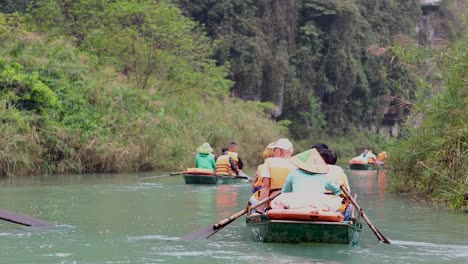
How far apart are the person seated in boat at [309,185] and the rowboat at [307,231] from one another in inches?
9.3

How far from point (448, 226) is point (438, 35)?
4881cm

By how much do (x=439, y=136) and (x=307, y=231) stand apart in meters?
7.18

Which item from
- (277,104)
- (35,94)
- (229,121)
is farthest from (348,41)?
(35,94)

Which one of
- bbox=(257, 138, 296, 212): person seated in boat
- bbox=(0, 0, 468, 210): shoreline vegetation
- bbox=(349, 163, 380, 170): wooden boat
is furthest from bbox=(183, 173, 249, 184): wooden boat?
bbox=(349, 163, 380, 170): wooden boat

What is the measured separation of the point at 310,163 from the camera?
34.2 ft

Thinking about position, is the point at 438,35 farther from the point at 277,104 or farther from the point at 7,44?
the point at 7,44

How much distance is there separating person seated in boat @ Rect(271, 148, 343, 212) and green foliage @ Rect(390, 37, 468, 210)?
14.5 feet

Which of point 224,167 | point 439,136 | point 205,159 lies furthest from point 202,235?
point 224,167

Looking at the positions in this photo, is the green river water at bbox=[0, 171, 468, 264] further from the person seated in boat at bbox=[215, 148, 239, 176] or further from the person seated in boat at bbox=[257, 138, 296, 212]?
the person seated in boat at bbox=[215, 148, 239, 176]

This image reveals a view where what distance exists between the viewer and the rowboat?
390 inches

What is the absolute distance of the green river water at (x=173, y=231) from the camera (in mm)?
9602

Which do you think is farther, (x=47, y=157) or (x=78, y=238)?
(x=47, y=157)

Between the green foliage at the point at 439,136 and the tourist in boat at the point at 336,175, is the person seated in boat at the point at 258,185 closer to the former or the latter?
the tourist in boat at the point at 336,175

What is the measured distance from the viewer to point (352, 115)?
187 feet
